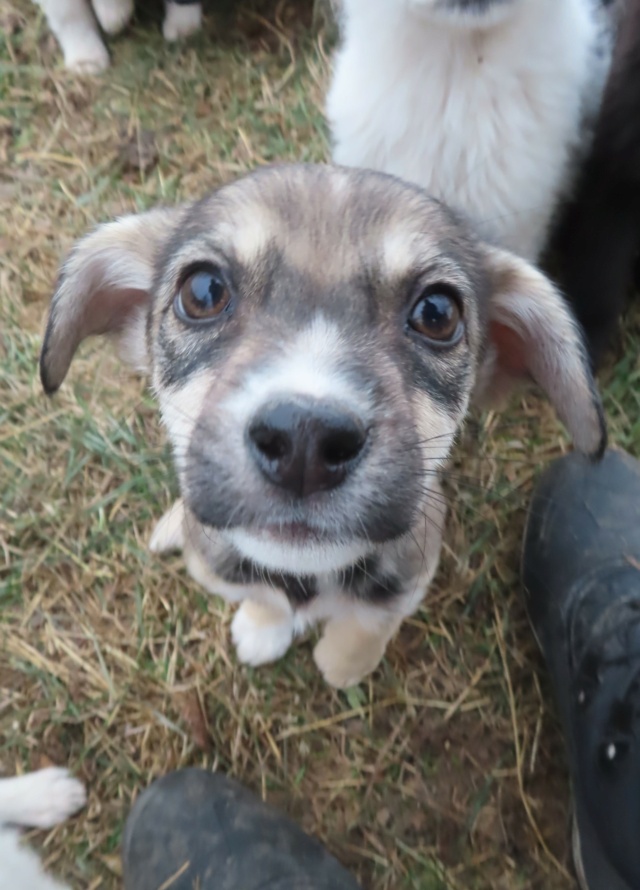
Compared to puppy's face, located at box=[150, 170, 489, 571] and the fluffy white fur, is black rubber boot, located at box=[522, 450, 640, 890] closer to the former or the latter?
the fluffy white fur

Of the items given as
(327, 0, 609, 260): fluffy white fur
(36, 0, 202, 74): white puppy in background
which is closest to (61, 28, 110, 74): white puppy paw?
(36, 0, 202, 74): white puppy in background

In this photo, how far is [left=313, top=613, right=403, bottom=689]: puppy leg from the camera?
209 cm

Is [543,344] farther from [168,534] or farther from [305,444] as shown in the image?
[168,534]

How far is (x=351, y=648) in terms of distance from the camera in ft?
7.22

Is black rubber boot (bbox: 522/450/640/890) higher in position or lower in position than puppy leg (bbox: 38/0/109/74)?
lower

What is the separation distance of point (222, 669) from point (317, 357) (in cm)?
159

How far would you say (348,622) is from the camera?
2.09 metres

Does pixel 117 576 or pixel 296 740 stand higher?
pixel 117 576

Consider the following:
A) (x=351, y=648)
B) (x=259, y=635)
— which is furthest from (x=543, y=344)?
(x=259, y=635)

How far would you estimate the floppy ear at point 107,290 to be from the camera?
1717mm

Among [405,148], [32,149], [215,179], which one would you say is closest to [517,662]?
[405,148]

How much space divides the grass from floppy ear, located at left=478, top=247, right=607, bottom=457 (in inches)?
19.7

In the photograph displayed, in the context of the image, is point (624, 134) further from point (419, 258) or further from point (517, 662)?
point (517, 662)

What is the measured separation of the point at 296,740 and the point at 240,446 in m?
1.59
